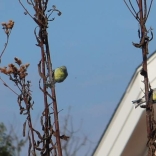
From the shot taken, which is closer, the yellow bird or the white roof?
the yellow bird

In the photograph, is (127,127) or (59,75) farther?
(127,127)

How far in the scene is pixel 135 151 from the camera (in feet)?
19.6

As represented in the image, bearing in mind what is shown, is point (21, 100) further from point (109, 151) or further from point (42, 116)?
point (109, 151)

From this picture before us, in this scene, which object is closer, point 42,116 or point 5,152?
point 42,116

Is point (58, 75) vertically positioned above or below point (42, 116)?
above

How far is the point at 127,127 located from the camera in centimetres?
552

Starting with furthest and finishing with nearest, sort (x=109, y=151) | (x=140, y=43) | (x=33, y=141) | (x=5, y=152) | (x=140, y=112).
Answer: (x=5, y=152) → (x=109, y=151) → (x=140, y=112) → (x=33, y=141) → (x=140, y=43)

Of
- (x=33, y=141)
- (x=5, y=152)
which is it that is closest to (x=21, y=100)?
(x=33, y=141)

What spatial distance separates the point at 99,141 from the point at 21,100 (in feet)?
11.6

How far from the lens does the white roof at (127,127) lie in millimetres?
5234

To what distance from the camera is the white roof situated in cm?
523

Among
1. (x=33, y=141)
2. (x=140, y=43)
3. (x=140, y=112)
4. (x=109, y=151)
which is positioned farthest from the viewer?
(x=109, y=151)

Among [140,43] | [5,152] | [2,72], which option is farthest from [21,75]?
[5,152]

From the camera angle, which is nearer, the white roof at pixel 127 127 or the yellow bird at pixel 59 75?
the yellow bird at pixel 59 75
